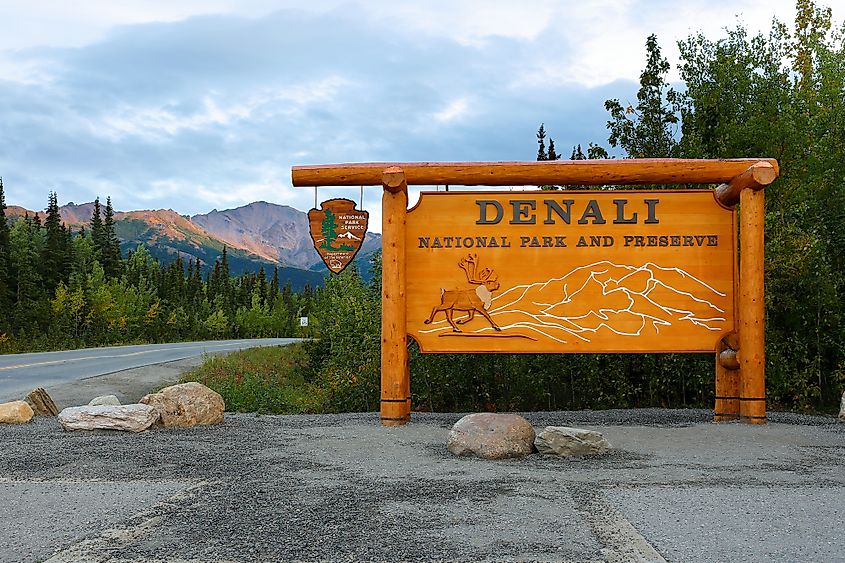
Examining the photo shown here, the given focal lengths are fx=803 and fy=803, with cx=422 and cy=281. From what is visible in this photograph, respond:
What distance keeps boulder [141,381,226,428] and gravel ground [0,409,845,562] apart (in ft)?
2.00

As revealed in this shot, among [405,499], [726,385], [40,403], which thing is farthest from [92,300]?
[405,499]

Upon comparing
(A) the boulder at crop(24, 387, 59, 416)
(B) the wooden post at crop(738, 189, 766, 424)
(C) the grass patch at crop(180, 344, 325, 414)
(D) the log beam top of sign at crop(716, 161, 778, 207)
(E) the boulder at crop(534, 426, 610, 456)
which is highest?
(D) the log beam top of sign at crop(716, 161, 778, 207)

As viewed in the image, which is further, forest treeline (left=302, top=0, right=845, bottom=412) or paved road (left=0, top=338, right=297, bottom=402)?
paved road (left=0, top=338, right=297, bottom=402)

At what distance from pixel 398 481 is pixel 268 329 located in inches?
2400

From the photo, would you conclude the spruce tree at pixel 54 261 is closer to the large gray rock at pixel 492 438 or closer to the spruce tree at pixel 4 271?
the spruce tree at pixel 4 271

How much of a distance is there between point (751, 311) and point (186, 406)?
22.3ft

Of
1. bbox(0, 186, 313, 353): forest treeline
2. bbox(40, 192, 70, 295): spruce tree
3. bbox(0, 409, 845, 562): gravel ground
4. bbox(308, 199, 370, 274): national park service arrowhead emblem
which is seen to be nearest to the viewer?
bbox(0, 409, 845, 562): gravel ground

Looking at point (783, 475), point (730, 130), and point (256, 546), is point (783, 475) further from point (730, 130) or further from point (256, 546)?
point (730, 130)

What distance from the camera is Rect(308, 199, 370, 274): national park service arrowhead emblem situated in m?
10.2

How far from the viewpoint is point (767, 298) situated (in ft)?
37.6

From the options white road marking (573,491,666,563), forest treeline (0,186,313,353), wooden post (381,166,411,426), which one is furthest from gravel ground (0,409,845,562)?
forest treeline (0,186,313,353)

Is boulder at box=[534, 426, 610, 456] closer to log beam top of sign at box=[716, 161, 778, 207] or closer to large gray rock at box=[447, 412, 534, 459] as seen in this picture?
large gray rock at box=[447, 412, 534, 459]

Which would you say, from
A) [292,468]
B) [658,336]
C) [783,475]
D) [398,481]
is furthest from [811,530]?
[658,336]

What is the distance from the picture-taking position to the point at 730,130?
1281 cm
